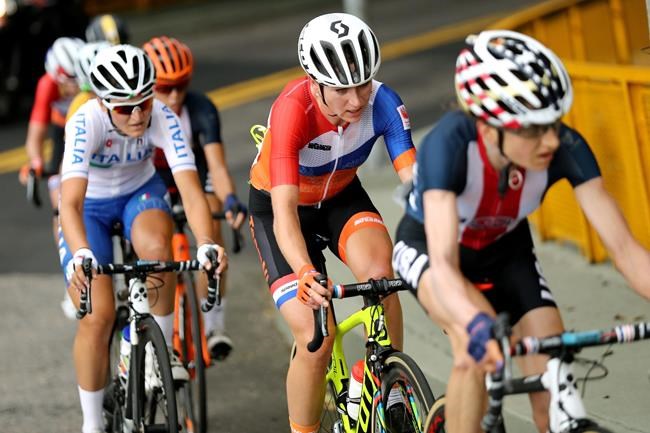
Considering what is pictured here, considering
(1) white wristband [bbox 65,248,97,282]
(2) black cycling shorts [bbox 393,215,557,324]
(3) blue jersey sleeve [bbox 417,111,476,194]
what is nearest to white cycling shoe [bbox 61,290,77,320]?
(1) white wristband [bbox 65,248,97,282]

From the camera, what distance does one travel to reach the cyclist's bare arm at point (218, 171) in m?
8.28

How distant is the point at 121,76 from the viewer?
672cm

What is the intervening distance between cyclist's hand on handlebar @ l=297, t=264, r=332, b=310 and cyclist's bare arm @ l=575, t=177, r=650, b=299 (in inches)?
41.8

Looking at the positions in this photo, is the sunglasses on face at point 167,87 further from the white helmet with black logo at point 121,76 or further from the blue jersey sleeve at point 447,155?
the blue jersey sleeve at point 447,155

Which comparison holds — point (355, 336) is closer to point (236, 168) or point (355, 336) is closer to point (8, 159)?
point (236, 168)

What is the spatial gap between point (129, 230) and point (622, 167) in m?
3.60

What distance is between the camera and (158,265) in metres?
6.48

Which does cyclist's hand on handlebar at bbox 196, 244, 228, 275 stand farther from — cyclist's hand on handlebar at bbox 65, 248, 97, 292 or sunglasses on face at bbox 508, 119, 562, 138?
sunglasses on face at bbox 508, 119, 562, 138

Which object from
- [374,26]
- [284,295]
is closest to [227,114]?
[374,26]

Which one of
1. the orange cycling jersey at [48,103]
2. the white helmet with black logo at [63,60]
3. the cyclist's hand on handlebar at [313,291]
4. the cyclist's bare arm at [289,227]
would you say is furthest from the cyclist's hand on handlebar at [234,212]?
the orange cycling jersey at [48,103]

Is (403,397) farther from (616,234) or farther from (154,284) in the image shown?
(154,284)

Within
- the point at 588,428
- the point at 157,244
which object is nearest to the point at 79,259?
the point at 157,244

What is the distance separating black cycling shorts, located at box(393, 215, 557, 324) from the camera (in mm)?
5070

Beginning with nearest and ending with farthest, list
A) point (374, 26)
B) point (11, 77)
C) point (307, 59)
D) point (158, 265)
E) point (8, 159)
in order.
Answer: point (307, 59), point (158, 265), point (8, 159), point (11, 77), point (374, 26)
